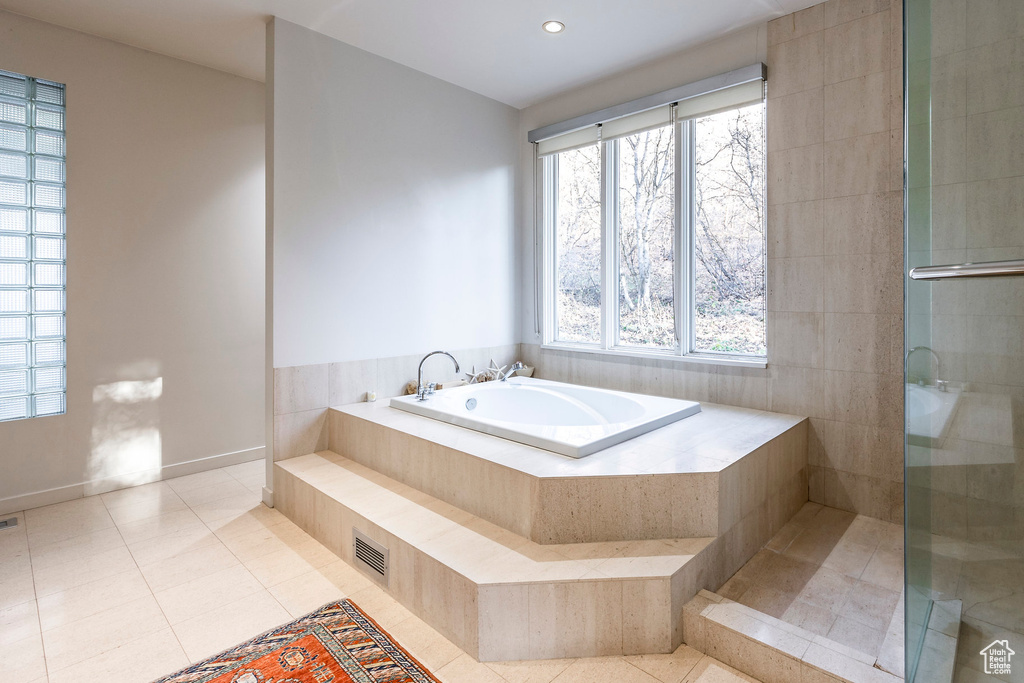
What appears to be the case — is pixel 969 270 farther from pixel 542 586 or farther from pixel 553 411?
pixel 553 411

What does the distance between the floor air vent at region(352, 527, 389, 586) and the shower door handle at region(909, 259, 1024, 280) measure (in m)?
1.92

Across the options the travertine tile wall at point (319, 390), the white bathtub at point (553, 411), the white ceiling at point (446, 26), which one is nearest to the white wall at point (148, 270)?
the white ceiling at point (446, 26)

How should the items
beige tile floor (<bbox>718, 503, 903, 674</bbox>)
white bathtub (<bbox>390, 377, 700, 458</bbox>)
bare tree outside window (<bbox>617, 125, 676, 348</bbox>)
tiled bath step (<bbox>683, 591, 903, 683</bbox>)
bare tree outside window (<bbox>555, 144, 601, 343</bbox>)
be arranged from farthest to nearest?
bare tree outside window (<bbox>555, 144, 601, 343</bbox>), bare tree outside window (<bbox>617, 125, 676, 348</bbox>), white bathtub (<bbox>390, 377, 700, 458</bbox>), beige tile floor (<bbox>718, 503, 903, 674</bbox>), tiled bath step (<bbox>683, 591, 903, 683</bbox>)

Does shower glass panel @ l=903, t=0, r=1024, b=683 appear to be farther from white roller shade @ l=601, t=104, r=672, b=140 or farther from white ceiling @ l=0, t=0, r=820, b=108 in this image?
white roller shade @ l=601, t=104, r=672, b=140

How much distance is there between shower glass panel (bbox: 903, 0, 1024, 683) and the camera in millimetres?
897

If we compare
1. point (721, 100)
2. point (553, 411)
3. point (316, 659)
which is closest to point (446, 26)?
point (721, 100)

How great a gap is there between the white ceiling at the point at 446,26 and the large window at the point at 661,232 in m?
0.39

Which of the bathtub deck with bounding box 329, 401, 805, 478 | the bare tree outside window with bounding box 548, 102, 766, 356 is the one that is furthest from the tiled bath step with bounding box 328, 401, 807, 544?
the bare tree outside window with bounding box 548, 102, 766, 356

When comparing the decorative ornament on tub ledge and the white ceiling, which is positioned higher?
the white ceiling

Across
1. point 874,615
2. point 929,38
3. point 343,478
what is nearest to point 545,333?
point 343,478

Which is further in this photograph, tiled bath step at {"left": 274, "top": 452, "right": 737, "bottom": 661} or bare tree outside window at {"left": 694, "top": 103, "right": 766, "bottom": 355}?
bare tree outside window at {"left": 694, "top": 103, "right": 766, "bottom": 355}

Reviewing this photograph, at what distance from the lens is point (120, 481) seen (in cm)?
Result: 317

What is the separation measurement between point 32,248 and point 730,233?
3.87 meters

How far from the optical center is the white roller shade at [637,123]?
3.16 meters
